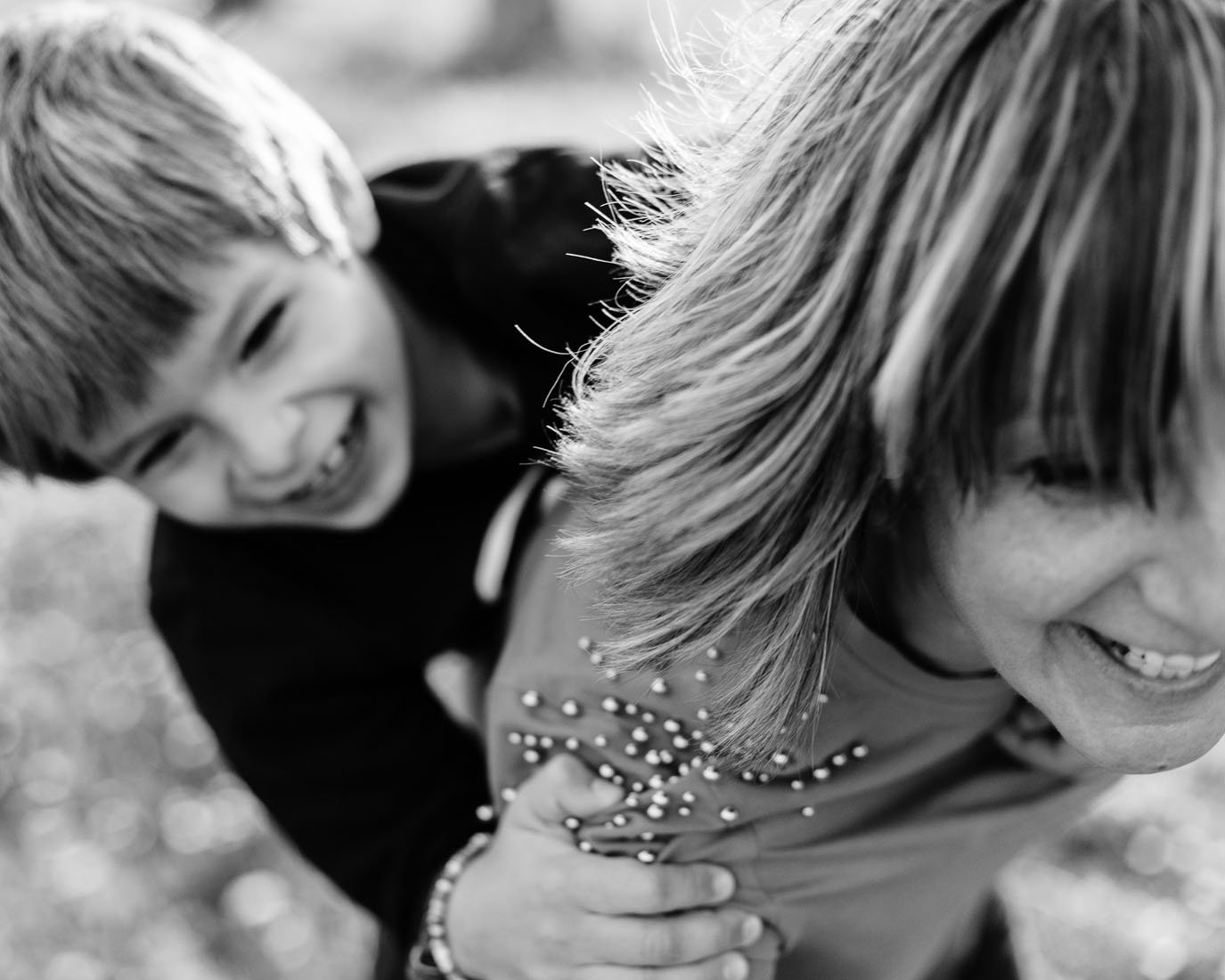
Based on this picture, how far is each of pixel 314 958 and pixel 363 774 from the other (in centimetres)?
100

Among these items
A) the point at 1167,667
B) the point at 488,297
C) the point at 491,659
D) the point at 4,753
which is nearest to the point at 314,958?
the point at 4,753

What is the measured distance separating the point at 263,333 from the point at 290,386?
83 mm

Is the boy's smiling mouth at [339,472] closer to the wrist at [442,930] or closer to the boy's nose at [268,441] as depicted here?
the boy's nose at [268,441]

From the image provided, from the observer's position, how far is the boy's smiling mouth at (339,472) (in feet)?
5.50

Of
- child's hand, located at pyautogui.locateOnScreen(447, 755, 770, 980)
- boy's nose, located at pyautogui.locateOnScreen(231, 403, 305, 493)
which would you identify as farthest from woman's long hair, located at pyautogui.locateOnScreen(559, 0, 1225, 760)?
boy's nose, located at pyautogui.locateOnScreen(231, 403, 305, 493)

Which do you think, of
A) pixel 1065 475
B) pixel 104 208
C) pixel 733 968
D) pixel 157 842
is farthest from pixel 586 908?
pixel 157 842

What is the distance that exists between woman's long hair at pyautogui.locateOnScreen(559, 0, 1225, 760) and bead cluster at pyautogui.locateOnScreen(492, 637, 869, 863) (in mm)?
63

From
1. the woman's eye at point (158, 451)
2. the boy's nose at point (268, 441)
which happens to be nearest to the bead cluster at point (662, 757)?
the boy's nose at point (268, 441)

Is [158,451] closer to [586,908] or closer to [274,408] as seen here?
[274,408]

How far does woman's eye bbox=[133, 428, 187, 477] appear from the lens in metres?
1.65

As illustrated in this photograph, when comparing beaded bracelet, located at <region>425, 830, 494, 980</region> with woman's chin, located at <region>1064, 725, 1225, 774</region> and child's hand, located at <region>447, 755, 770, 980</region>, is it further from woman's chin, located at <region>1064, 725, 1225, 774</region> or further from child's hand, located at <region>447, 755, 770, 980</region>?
woman's chin, located at <region>1064, 725, 1225, 774</region>

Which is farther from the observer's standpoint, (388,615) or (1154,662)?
(388,615)

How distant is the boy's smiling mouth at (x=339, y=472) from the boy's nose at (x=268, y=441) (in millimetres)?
64

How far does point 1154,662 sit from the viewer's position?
3.36ft
